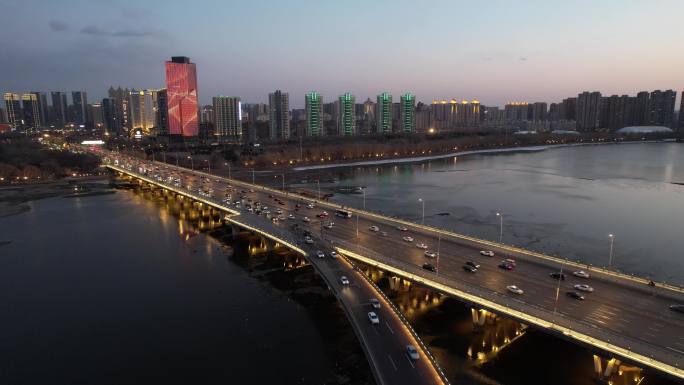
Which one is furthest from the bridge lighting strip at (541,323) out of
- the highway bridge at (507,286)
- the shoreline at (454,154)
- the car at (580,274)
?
the shoreline at (454,154)

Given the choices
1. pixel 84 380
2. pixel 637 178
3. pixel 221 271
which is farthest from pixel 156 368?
pixel 637 178

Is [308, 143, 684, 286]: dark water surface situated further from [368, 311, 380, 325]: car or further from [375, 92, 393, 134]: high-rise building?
[375, 92, 393, 134]: high-rise building

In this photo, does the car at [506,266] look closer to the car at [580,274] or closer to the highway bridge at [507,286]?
the highway bridge at [507,286]

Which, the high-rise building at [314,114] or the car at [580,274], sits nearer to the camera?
the car at [580,274]

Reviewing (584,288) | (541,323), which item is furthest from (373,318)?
(584,288)

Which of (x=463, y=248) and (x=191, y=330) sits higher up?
(x=463, y=248)

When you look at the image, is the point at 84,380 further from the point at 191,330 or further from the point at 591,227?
the point at 591,227
